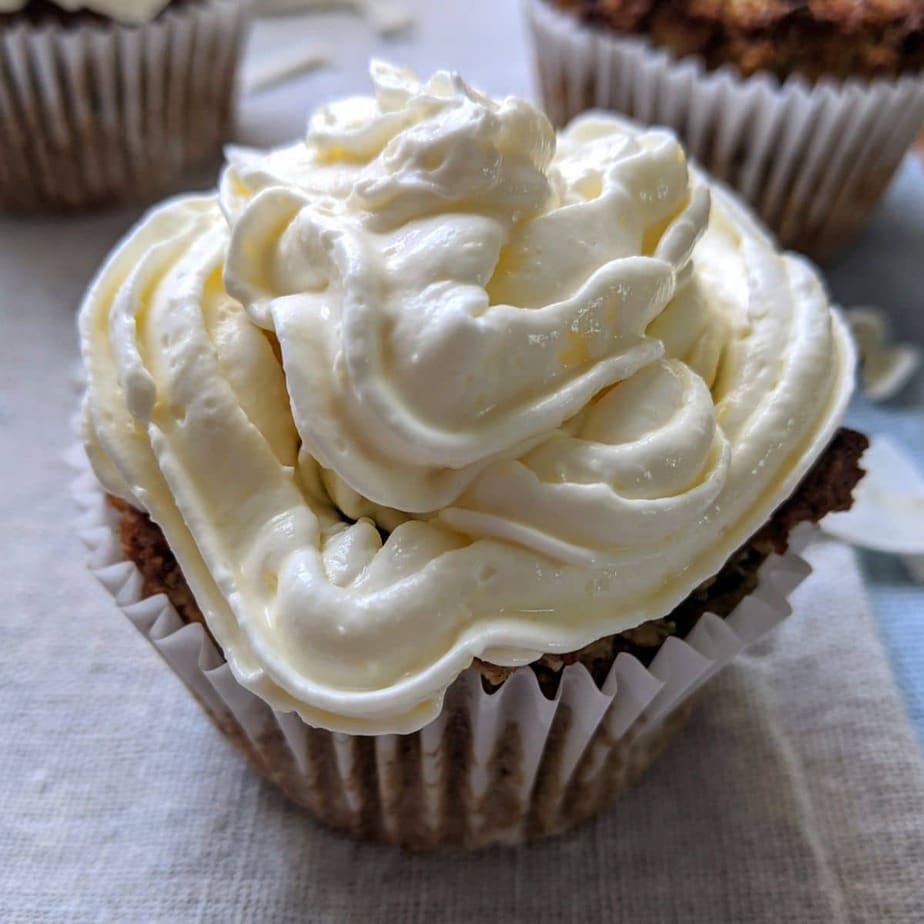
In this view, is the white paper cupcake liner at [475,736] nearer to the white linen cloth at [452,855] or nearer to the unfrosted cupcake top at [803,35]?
the white linen cloth at [452,855]

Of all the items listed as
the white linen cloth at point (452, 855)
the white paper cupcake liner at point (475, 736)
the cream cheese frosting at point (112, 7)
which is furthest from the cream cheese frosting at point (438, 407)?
the cream cheese frosting at point (112, 7)

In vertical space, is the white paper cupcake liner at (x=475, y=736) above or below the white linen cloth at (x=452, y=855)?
above

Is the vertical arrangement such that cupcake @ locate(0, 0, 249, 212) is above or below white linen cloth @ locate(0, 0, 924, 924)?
above

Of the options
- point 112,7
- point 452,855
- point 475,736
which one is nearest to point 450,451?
point 475,736

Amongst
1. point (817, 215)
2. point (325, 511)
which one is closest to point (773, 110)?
point (817, 215)

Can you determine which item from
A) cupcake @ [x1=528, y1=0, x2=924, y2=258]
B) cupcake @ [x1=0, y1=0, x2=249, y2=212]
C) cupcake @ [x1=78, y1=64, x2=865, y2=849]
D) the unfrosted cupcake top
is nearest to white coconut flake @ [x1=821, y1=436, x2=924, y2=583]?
cupcake @ [x1=78, y1=64, x2=865, y2=849]

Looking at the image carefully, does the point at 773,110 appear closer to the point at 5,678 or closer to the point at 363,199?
the point at 363,199

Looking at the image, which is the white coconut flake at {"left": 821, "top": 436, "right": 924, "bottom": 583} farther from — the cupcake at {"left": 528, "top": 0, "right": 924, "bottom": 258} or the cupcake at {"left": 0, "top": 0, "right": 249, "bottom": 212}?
the cupcake at {"left": 0, "top": 0, "right": 249, "bottom": 212}
